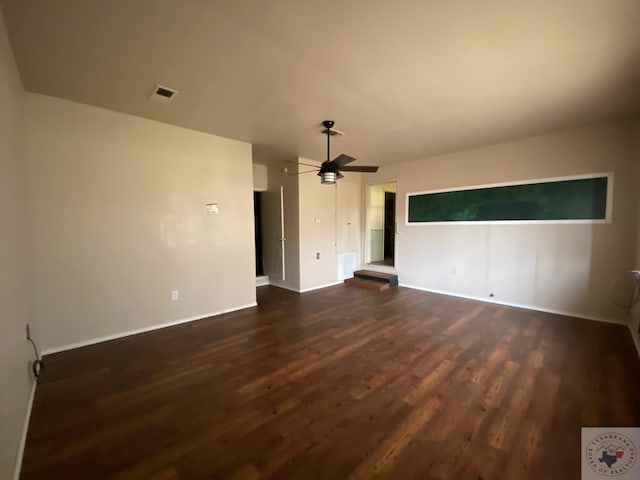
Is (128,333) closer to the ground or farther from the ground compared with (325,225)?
closer to the ground

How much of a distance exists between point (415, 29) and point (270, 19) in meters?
0.95

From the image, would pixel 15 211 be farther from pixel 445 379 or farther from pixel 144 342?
pixel 445 379

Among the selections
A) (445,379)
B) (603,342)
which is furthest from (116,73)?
(603,342)

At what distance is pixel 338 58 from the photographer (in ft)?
6.61

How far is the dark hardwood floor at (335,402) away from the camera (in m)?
1.45

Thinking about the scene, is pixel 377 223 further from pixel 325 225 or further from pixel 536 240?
pixel 536 240

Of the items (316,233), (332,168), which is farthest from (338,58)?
(316,233)

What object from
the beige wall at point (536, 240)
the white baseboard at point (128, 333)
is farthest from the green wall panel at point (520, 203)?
the white baseboard at point (128, 333)

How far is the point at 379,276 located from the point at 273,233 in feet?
8.00

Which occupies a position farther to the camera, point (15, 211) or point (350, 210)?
point (350, 210)

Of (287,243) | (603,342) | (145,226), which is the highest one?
(145,226)

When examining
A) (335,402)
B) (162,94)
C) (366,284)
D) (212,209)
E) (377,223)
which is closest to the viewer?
(335,402)

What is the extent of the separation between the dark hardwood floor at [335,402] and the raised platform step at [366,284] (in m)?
1.96

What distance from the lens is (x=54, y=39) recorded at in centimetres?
179
